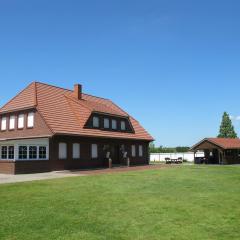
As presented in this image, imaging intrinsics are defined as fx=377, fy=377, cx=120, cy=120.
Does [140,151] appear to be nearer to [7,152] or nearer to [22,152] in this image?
[22,152]

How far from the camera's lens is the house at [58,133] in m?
31.8

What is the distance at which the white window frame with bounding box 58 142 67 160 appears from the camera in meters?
33.5

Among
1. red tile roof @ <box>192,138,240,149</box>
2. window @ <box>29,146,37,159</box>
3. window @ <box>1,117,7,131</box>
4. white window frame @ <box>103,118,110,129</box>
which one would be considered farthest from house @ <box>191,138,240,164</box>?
window @ <box>29,146,37,159</box>

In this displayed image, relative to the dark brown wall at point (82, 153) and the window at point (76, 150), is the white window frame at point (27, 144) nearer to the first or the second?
the dark brown wall at point (82, 153)

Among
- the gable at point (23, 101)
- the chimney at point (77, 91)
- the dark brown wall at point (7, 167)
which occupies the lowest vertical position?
the dark brown wall at point (7, 167)

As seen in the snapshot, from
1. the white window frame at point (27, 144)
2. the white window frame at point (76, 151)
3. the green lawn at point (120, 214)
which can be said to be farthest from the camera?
the white window frame at point (76, 151)

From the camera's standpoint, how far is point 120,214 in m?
10.6

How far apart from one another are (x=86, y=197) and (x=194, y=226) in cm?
564

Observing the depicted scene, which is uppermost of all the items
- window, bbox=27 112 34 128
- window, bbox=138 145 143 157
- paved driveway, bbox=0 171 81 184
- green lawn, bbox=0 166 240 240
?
window, bbox=27 112 34 128

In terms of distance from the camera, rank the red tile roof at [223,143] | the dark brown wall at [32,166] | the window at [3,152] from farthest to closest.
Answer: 1. the red tile roof at [223,143]
2. the window at [3,152]
3. the dark brown wall at [32,166]

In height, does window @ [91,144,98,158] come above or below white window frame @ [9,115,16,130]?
below

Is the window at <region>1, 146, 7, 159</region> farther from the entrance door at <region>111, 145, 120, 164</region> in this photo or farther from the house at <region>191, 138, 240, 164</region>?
the house at <region>191, 138, 240, 164</region>

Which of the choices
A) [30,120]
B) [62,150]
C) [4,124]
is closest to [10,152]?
[30,120]

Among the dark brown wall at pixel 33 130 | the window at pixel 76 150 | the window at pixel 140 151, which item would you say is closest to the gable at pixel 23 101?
the dark brown wall at pixel 33 130
